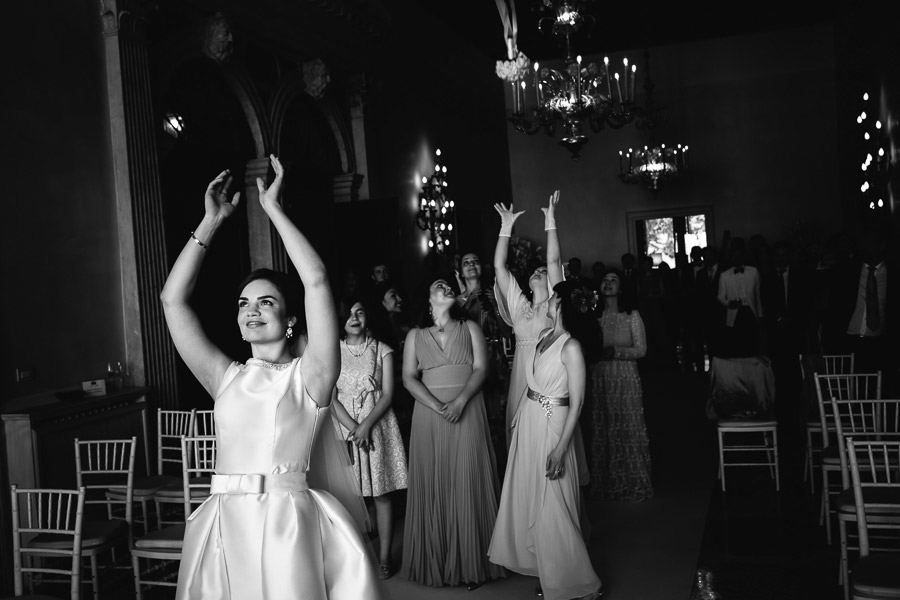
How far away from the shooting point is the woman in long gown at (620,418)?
6121 millimetres

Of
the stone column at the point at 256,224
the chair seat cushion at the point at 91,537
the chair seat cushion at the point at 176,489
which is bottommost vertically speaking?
the chair seat cushion at the point at 91,537

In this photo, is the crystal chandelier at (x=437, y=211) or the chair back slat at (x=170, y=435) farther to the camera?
the crystal chandelier at (x=437, y=211)

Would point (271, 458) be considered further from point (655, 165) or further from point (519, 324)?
point (655, 165)

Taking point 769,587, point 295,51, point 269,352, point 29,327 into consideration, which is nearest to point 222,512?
point 269,352

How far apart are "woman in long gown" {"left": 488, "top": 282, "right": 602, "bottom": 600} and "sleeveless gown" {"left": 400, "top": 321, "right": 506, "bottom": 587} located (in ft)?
0.70

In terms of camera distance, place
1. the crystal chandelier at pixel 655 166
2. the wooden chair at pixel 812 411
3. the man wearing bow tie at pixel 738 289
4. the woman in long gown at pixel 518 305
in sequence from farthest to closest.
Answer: the crystal chandelier at pixel 655 166 < the man wearing bow tie at pixel 738 289 < the wooden chair at pixel 812 411 < the woman in long gown at pixel 518 305

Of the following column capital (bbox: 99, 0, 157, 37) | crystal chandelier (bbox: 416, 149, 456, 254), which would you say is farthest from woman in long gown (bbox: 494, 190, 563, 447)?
crystal chandelier (bbox: 416, 149, 456, 254)

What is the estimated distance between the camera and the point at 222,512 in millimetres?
2178

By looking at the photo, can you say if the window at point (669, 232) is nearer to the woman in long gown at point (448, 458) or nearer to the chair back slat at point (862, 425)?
the chair back slat at point (862, 425)

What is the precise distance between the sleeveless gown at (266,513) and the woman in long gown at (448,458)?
229 centimetres

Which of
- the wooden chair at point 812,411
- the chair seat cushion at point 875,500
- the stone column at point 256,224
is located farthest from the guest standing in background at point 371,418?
the stone column at point 256,224

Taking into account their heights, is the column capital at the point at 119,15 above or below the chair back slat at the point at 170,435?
above

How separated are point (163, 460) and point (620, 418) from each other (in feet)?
10.9

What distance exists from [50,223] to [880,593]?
5.06 m
